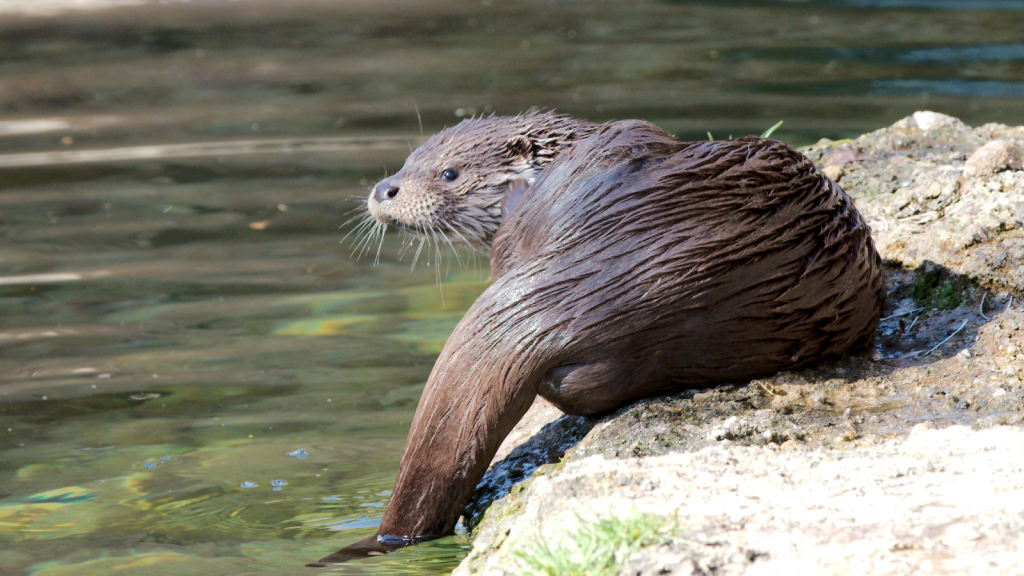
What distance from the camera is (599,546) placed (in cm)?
218

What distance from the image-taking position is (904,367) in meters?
2.96

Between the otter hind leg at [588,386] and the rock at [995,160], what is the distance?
5.12 feet

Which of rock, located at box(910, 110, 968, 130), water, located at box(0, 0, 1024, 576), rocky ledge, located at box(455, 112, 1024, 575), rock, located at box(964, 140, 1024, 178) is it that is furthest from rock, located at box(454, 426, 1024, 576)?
rock, located at box(910, 110, 968, 130)

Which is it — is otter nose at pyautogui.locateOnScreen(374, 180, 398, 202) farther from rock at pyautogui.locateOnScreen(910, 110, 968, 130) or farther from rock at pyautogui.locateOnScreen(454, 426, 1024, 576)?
rock at pyautogui.locateOnScreen(910, 110, 968, 130)

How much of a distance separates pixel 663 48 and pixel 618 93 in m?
1.51

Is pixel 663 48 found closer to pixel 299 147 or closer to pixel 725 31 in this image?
pixel 725 31

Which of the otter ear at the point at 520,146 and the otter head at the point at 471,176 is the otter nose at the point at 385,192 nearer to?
the otter head at the point at 471,176

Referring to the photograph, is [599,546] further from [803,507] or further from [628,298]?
[628,298]

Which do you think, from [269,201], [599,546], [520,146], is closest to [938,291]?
[520,146]

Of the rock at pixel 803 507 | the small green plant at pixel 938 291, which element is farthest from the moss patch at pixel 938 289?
the rock at pixel 803 507

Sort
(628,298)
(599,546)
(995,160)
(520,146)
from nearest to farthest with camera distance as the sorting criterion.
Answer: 1. (599,546)
2. (628,298)
3. (520,146)
4. (995,160)

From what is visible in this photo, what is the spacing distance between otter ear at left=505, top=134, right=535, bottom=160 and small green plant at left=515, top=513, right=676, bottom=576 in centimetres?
150

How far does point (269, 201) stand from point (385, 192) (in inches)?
120

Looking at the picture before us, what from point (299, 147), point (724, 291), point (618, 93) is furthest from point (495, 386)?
point (618, 93)
